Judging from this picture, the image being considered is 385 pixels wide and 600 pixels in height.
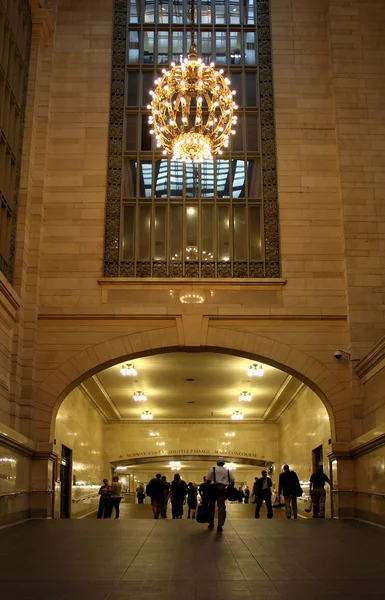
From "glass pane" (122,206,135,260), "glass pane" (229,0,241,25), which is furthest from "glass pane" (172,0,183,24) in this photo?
"glass pane" (122,206,135,260)

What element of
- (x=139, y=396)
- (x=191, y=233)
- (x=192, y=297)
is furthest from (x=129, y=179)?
(x=139, y=396)

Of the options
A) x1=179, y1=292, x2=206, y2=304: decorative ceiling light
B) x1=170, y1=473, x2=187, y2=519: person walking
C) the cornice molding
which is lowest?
x1=170, y1=473, x2=187, y2=519: person walking

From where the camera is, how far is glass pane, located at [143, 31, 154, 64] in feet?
65.8

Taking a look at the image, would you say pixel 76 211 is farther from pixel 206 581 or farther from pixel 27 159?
pixel 206 581

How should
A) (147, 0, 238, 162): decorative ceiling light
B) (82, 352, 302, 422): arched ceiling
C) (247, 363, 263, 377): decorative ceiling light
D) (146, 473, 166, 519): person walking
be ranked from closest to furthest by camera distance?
(147, 0, 238, 162): decorative ceiling light < (146, 473, 166, 519): person walking < (247, 363, 263, 377): decorative ceiling light < (82, 352, 302, 422): arched ceiling

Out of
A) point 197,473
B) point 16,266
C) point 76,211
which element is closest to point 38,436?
point 16,266

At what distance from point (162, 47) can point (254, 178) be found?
4712 mm

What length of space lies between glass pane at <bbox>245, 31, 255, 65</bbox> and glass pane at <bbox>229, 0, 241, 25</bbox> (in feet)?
1.78

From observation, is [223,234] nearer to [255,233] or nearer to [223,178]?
[255,233]

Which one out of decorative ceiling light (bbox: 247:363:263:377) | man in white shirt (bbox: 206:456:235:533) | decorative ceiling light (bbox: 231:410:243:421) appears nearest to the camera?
man in white shirt (bbox: 206:456:235:533)

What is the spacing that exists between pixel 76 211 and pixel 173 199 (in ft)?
8.12

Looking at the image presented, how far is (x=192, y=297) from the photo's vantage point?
17.6 meters

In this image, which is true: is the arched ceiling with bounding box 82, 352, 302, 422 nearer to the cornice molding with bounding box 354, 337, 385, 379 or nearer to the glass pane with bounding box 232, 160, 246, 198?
the glass pane with bounding box 232, 160, 246, 198

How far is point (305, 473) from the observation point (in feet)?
74.4
